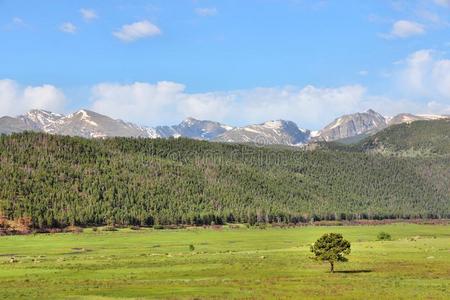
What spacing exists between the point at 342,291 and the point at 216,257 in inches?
2549

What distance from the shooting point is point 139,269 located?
414 feet

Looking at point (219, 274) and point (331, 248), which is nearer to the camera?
point (219, 274)

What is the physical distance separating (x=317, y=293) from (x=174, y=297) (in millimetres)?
19491

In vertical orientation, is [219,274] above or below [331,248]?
below

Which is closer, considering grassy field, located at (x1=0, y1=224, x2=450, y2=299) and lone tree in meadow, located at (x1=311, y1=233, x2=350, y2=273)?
grassy field, located at (x1=0, y1=224, x2=450, y2=299)

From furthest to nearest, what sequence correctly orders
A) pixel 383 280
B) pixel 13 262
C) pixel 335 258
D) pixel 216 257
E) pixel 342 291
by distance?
pixel 216 257
pixel 13 262
pixel 335 258
pixel 383 280
pixel 342 291

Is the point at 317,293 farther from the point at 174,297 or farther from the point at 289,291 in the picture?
the point at 174,297

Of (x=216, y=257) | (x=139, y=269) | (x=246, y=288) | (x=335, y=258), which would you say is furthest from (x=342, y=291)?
(x=216, y=257)

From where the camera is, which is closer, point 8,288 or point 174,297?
point 174,297

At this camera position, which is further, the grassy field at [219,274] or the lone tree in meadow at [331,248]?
the lone tree in meadow at [331,248]

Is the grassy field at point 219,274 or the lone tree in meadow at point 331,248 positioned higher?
the lone tree in meadow at point 331,248

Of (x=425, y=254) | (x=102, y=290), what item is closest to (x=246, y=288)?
(x=102, y=290)

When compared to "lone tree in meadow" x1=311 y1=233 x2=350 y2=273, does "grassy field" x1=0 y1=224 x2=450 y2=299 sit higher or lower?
lower

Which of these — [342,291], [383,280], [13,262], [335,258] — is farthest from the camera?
[13,262]
